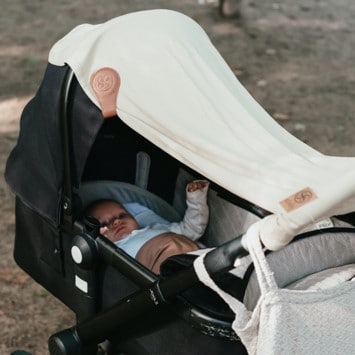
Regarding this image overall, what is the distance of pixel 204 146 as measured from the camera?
227 centimetres

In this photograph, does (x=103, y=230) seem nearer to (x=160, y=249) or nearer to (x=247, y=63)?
(x=160, y=249)

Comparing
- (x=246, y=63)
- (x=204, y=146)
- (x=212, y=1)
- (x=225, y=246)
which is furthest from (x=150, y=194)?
(x=212, y=1)

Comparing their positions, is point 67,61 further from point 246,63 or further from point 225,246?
point 246,63

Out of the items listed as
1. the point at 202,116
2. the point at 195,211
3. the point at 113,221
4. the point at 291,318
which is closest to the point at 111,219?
the point at 113,221

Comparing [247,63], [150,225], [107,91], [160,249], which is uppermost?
[107,91]

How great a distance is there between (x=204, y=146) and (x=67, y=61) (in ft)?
1.84

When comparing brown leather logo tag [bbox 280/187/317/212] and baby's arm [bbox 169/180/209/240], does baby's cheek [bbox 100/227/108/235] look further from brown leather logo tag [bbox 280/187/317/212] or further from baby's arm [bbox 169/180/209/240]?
brown leather logo tag [bbox 280/187/317/212]

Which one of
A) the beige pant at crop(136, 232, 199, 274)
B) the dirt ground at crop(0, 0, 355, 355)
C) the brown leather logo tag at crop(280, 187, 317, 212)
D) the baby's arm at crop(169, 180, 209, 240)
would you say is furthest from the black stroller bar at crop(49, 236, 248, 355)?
the dirt ground at crop(0, 0, 355, 355)

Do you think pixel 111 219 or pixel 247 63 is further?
pixel 247 63

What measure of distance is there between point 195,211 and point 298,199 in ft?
3.54

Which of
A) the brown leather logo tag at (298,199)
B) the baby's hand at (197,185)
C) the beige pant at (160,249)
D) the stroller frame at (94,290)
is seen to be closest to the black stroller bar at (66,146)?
the stroller frame at (94,290)

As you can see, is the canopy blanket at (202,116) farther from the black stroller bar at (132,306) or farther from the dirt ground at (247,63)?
the dirt ground at (247,63)

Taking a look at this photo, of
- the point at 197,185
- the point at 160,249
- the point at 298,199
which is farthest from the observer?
the point at 197,185

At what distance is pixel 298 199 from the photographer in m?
2.00
